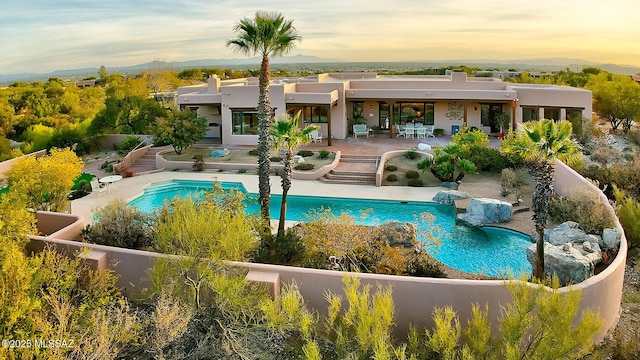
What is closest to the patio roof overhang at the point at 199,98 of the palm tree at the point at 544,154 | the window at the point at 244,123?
the window at the point at 244,123

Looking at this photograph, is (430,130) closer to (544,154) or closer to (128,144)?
(128,144)

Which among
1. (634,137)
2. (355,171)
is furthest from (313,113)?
(634,137)

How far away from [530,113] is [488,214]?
53.9ft

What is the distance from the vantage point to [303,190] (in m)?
21.6

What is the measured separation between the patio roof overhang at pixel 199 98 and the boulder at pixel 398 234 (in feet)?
65.0

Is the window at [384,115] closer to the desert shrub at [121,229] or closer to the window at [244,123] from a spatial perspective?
the window at [244,123]

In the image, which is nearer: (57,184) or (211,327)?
(211,327)

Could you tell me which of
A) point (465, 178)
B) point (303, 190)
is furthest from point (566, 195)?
point (303, 190)

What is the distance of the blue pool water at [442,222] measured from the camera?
45.2 ft

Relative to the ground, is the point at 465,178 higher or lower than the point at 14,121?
lower

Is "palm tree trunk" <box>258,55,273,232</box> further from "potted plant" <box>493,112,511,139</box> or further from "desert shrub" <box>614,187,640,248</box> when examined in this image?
"potted plant" <box>493,112,511,139</box>

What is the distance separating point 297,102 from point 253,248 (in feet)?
62.0

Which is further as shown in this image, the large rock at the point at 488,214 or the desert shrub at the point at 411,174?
the desert shrub at the point at 411,174

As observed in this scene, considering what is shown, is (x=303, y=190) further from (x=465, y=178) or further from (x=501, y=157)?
(x=501, y=157)
